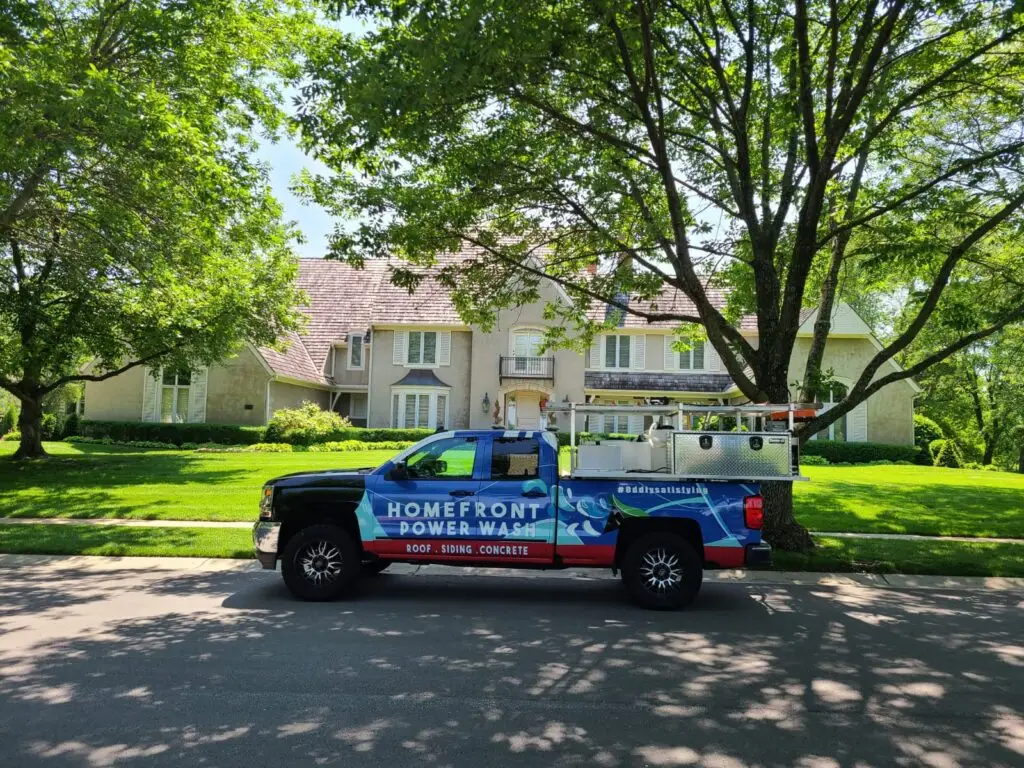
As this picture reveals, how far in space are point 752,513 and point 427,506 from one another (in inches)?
136

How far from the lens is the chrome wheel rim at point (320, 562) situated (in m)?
8.09

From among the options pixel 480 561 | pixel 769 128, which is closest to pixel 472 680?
pixel 480 561

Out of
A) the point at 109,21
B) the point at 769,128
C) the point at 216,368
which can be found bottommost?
the point at 216,368

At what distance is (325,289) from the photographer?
3934 centimetres

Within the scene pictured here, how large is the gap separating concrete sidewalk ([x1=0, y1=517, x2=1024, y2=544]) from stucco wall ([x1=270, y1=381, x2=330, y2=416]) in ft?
59.4

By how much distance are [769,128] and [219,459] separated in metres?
18.9

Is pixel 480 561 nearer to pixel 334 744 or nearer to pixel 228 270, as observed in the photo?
pixel 334 744

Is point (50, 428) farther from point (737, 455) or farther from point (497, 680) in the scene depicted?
point (497, 680)

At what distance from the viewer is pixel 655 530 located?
806 centimetres

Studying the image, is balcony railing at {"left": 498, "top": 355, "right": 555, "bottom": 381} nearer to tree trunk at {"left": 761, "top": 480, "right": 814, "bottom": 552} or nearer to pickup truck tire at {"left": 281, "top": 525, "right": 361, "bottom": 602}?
tree trunk at {"left": 761, "top": 480, "right": 814, "bottom": 552}

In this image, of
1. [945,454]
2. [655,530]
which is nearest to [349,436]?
[655,530]

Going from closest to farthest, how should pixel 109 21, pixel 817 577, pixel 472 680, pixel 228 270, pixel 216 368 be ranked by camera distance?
pixel 472 680 → pixel 817 577 → pixel 109 21 → pixel 228 270 → pixel 216 368

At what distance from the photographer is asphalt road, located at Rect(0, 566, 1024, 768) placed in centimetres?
436

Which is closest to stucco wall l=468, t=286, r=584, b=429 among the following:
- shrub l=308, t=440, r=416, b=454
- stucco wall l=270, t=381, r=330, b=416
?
shrub l=308, t=440, r=416, b=454
